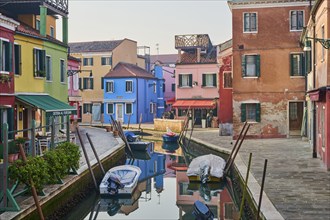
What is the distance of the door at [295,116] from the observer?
31.6 metres

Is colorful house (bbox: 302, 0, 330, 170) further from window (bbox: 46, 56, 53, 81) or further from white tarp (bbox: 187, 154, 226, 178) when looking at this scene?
window (bbox: 46, 56, 53, 81)

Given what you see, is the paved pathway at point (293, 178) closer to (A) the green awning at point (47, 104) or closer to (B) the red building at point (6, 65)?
(A) the green awning at point (47, 104)

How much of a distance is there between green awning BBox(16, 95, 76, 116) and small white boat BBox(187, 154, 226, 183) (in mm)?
6786

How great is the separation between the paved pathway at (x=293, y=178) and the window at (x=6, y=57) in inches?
412

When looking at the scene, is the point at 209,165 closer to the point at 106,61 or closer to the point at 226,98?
the point at 226,98

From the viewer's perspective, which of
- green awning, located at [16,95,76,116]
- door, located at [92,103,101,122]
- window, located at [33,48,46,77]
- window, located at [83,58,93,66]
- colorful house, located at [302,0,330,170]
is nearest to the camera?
colorful house, located at [302,0,330,170]

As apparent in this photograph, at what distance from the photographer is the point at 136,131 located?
44.6m

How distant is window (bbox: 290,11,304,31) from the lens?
31077 millimetres

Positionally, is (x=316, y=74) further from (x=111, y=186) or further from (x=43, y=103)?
(x=43, y=103)

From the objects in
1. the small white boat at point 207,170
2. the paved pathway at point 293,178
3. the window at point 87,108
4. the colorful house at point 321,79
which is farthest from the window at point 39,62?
the window at point 87,108

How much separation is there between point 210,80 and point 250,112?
1504 centimetres

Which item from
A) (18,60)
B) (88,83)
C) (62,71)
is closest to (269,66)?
(62,71)

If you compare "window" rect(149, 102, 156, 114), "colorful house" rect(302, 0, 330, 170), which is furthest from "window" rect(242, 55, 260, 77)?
"window" rect(149, 102, 156, 114)

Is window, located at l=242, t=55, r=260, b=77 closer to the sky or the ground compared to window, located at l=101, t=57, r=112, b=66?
closer to the ground
